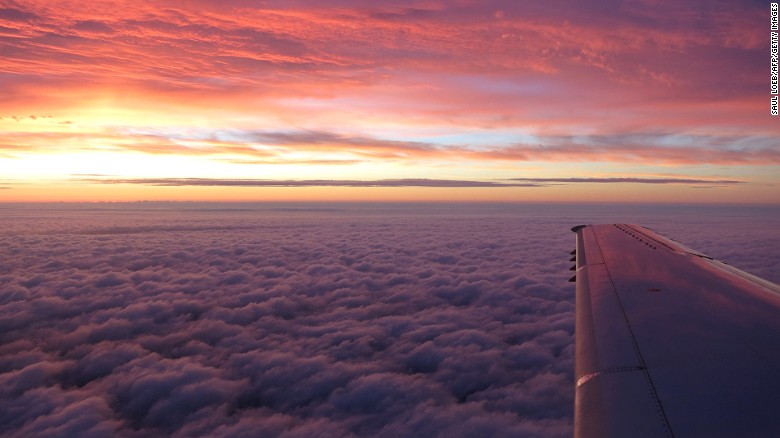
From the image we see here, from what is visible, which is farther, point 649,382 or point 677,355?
point 677,355

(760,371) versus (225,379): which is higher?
(760,371)

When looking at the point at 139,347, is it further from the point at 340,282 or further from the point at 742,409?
the point at 742,409

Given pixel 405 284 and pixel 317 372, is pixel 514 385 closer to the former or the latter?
pixel 317 372

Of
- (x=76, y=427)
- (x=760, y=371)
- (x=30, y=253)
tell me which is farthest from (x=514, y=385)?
(x=30, y=253)

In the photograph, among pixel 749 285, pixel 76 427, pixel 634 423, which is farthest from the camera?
pixel 76 427

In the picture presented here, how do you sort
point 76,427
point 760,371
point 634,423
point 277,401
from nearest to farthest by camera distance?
1. point 634,423
2. point 760,371
3. point 76,427
4. point 277,401

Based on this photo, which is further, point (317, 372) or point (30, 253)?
point (30, 253)
